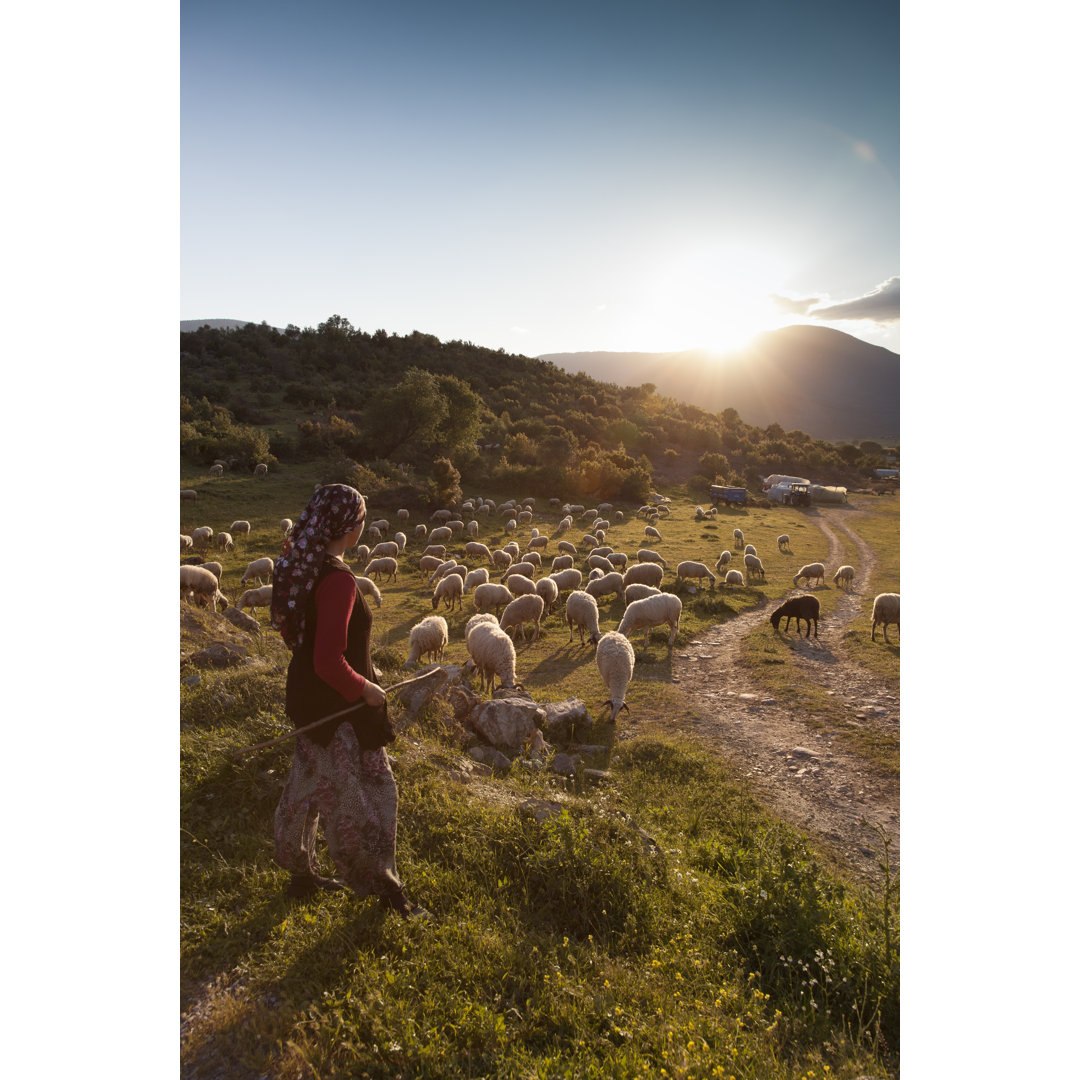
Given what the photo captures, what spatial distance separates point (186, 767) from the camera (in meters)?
4.83

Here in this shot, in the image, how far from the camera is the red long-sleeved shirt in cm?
310

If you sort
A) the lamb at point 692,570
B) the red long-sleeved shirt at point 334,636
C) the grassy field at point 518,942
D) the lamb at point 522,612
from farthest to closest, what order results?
the lamb at point 692,570
the lamb at point 522,612
the red long-sleeved shirt at point 334,636
the grassy field at point 518,942

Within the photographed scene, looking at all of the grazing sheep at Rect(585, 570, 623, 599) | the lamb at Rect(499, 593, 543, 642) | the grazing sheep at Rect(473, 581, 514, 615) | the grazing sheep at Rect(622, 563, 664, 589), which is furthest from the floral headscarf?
the grazing sheep at Rect(622, 563, 664, 589)

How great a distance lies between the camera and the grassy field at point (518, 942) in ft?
9.19

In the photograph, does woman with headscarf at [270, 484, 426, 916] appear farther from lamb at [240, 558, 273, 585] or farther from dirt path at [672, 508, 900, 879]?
lamb at [240, 558, 273, 585]

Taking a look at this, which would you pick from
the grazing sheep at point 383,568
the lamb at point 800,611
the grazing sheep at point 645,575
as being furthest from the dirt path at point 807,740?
the grazing sheep at point 383,568

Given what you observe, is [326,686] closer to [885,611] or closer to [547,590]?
[547,590]

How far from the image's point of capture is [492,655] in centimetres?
933

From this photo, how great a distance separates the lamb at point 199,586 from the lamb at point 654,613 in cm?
890

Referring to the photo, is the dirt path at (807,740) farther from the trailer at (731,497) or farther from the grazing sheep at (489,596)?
the trailer at (731,497)

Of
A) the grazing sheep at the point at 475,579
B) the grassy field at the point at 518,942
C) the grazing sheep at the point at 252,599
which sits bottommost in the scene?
the grassy field at the point at 518,942

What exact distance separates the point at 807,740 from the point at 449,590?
29.6ft

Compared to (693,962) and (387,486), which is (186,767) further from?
(387,486)
